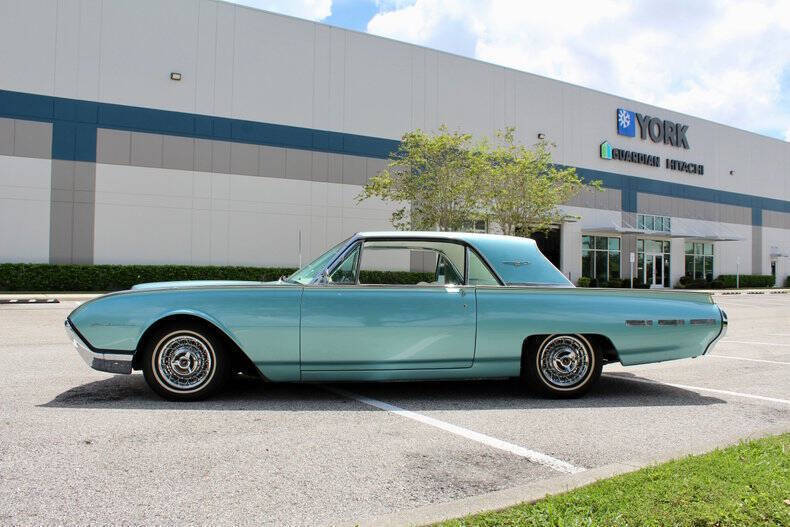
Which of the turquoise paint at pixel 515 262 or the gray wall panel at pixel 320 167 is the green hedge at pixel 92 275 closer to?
the gray wall panel at pixel 320 167

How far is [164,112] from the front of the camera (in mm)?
23578

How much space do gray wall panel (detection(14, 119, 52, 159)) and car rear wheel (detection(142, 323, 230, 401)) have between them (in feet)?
69.2

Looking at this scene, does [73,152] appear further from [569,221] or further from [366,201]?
[569,221]

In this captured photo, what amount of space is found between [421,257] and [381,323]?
0.72m

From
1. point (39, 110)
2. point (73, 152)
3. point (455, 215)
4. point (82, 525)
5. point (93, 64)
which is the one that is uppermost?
point (93, 64)

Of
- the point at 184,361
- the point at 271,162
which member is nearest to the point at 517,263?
the point at 184,361

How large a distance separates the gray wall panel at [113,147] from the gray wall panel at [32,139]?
172cm

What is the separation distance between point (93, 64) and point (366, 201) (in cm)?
1262

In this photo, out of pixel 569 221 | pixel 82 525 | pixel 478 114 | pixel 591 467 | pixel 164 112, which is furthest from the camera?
pixel 569 221

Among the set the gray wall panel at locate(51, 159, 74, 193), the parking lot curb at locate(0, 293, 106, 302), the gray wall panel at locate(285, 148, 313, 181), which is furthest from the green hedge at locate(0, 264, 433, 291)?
the gray wall panel at locate(285, 148, 313, 181)

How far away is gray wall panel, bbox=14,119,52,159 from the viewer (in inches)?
850

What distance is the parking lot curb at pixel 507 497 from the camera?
259cm

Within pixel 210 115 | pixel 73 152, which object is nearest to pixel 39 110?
pixel 73 152

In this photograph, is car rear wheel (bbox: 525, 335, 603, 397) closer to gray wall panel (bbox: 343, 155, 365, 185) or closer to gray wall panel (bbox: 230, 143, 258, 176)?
gray wall panel (bbox: 230, 143, 258, 176)
